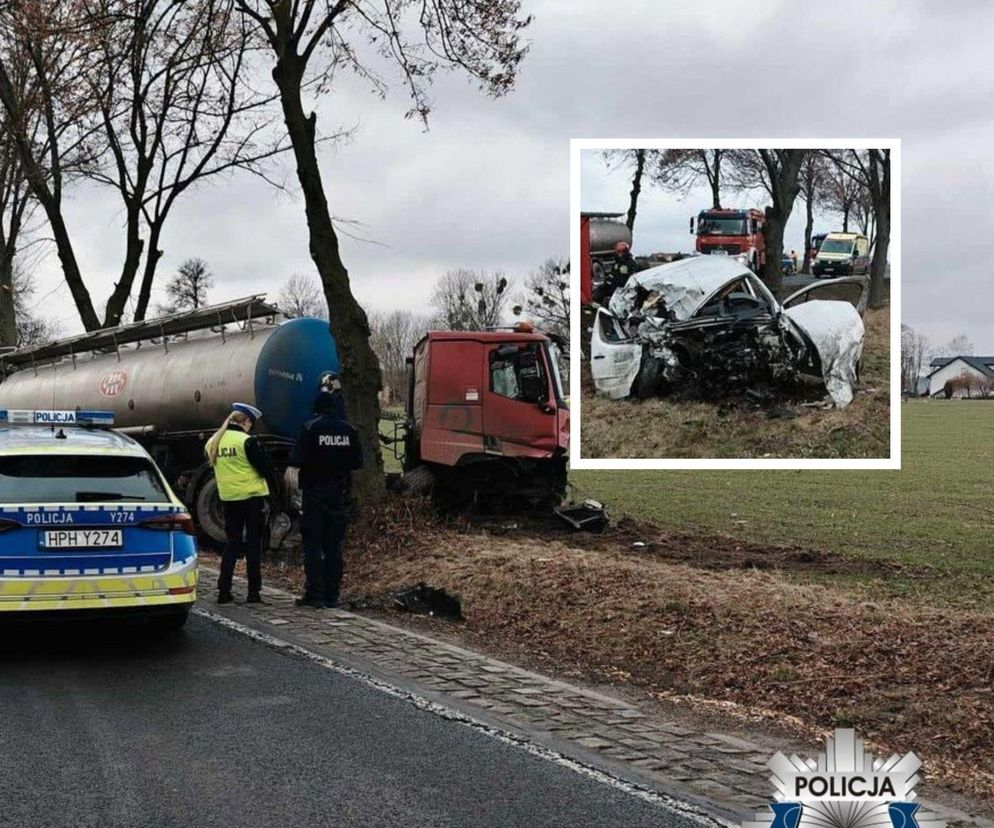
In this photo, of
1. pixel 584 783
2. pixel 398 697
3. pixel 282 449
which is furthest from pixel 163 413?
pixel 584 783

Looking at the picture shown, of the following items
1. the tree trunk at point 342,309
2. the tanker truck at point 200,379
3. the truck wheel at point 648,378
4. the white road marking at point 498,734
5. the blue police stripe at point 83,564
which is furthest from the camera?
the tanker truck at point 200,379

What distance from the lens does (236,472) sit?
10641 millimetres

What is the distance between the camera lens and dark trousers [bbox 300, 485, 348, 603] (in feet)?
34.4

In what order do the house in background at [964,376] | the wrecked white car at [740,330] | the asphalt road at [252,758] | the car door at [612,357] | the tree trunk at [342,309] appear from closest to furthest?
the asphalt road at [252,758], the wrecked white car at [740,330], the car door at [612,357], the tree trunk at [342,309], the house in background at [964,376]

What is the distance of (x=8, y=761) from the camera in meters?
5.67

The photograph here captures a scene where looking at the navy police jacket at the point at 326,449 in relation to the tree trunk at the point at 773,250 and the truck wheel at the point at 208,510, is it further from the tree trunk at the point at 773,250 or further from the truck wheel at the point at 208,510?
the truck wheel at the point at 208,510

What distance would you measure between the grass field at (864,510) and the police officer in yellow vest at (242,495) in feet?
18.8

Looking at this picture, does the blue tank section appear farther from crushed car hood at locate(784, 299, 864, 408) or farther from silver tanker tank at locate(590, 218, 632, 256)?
crushed car hood at locate(784, 299, 864, 408)

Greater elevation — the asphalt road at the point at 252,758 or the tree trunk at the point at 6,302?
the tree trunk at the point at 6,302

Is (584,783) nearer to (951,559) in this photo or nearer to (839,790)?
(839,790)

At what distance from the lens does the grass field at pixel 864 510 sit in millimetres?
12227

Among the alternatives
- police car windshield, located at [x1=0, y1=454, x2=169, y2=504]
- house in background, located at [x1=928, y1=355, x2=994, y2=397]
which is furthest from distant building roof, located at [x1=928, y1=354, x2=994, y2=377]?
police car windshield, located at [x1=0, y1=454, x2=169, y2=504]

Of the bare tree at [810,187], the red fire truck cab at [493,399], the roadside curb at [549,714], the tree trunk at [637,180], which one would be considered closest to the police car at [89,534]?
the roadside curb at [549,714]

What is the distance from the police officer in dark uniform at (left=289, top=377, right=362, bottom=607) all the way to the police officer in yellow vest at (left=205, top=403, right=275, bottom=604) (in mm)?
383
